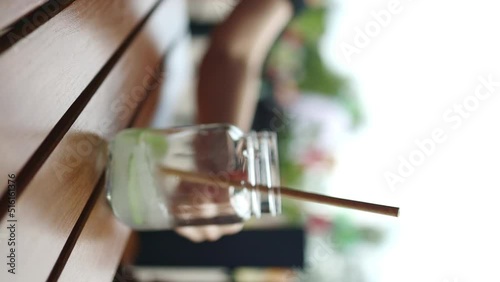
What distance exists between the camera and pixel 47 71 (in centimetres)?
45

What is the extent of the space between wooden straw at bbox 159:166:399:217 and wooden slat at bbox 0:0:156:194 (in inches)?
5.0

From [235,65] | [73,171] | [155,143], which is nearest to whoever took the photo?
[73,171]

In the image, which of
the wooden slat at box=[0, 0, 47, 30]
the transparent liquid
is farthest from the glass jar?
the wooden slat at box=[0, 0, 47, 30]

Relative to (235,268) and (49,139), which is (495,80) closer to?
(235,268)

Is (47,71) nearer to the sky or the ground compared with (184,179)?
nearer to the sky

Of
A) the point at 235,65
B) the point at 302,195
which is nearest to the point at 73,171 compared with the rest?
the point at 302,195

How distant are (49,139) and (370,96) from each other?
1191 mm

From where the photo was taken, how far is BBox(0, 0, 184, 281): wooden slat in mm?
422

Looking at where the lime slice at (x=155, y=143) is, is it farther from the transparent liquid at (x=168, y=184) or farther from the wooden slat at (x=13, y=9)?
the wooden slat at (x=13, y=9)

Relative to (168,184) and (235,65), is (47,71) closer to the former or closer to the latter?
(168,184)

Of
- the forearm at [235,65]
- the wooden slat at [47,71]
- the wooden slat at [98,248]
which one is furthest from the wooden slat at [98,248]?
the forearm at [235,65]

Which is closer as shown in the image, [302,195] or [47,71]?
[47,71]

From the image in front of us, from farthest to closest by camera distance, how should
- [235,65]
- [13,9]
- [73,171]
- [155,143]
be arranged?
1. [235,65]
2. [155,143]
3. [73,171]
4. [13,9]

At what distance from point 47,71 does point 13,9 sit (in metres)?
0.06
